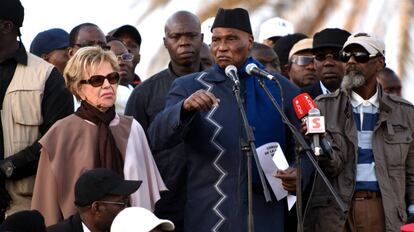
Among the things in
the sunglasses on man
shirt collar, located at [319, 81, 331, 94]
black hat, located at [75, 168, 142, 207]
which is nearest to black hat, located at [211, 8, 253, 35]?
the sunglasses on man

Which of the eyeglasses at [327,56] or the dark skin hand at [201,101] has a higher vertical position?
the dark skin hand at [201,101]

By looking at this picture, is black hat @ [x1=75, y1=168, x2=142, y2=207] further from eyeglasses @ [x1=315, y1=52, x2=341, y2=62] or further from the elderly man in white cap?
the elderly man in white cap

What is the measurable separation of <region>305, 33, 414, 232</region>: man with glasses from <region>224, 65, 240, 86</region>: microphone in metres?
0.94

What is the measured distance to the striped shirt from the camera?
1034cm

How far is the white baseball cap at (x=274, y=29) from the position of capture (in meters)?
14.3

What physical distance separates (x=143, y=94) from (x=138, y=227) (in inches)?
95.9

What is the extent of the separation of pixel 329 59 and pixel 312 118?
259 cm

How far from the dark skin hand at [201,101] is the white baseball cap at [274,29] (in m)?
4.61

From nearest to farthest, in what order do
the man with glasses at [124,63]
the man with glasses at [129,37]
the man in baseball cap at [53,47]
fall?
the man in baseball cap at [53,47] < the man with glasses at [124,63] < the man with glasses at [129,37]

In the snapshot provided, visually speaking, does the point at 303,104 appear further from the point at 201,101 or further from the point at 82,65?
the point at 82,65

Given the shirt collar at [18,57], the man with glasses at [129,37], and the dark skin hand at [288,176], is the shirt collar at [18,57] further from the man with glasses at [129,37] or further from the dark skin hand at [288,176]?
the man with glasses at [129,37]

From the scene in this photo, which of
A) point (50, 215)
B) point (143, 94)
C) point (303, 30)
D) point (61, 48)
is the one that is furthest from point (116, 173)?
point (303, 30)

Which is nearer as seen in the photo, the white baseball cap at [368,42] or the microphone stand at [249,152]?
the microphone stand at [249,152]

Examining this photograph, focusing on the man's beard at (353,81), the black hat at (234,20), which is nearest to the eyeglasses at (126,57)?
the black hat at (234,20)
